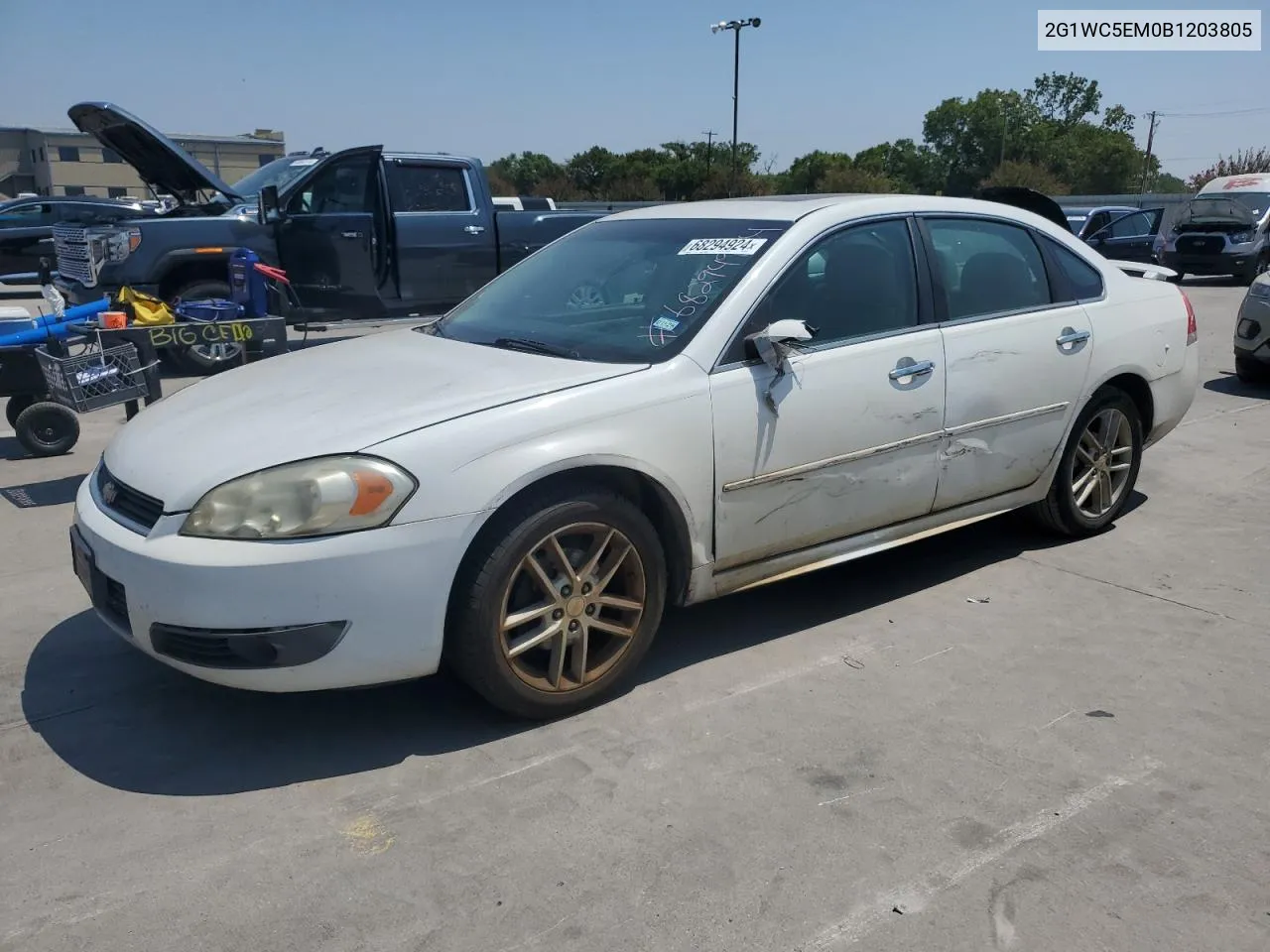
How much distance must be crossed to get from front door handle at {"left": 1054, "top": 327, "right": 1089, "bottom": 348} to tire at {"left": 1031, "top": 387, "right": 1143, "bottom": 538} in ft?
1.02

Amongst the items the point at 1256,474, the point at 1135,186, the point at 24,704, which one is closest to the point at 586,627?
the point at 24,704

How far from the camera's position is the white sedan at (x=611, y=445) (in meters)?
2.96

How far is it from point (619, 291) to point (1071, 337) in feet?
6.79

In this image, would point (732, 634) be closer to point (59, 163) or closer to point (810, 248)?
point (810, 248)

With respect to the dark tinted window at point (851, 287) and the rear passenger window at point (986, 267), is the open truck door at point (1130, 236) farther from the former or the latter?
the dark tinted window at point (851, 287)

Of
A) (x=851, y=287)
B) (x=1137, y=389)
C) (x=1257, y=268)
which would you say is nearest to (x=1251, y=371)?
(x=1137, y=389)

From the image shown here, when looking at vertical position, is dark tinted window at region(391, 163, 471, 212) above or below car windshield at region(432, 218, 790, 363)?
above

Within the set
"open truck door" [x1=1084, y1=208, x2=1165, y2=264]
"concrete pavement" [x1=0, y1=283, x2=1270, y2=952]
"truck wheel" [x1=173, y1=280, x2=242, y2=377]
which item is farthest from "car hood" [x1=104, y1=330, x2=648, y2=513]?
"open truck door" [x1=1084, y1=208, x2=1165, y2=264]

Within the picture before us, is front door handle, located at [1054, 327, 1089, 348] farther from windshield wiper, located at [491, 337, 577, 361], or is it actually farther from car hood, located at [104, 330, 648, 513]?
windshield wiper, located at [491, 337, 577, 361]

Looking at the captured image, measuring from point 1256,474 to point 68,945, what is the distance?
655 cm

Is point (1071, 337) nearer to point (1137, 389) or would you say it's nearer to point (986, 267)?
point (986, 267)

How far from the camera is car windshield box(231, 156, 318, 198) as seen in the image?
37.3 feet

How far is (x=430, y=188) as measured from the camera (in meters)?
10.9

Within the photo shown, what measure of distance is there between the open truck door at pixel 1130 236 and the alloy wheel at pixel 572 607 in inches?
772
